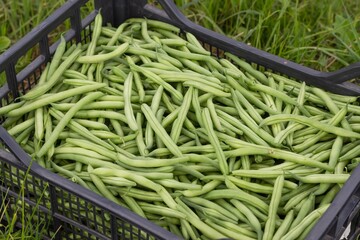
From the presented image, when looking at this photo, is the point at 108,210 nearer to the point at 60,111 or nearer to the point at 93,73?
the point at 60,111

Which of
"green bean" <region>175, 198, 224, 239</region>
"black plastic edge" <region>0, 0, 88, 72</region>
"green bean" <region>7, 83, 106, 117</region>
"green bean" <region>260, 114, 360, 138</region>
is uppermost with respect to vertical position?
"black plastic edge" <region>0, 0, 88, 72</region>

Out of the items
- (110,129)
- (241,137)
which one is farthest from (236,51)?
(110,129)

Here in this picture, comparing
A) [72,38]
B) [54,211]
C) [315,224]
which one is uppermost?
[72,38]

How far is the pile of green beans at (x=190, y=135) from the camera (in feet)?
7.72

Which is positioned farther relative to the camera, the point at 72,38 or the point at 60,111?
the point at 72,38

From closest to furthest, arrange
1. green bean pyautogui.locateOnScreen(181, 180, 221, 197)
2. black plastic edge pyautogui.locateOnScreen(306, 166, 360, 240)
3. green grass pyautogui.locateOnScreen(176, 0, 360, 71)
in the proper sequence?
black plastic edge pyautogui.locateOnScreen(306, 166, 360, 240) → green bean pyautogui.locateOnScreen(181, 180, 221, 197) → green grass pyautogui.locateOnScreen(176, 0, 360, 71)

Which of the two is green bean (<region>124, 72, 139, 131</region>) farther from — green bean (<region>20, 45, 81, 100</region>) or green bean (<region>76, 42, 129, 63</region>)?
green bean (<region>20, 45, 81, 100</region>)

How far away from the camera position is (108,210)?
7.24ft

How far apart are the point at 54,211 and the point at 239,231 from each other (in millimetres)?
583

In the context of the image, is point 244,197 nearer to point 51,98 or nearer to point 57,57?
point 51,98

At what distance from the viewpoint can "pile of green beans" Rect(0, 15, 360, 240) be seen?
2354mm

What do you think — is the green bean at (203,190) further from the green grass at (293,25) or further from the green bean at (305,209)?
the green grass at (293,25)

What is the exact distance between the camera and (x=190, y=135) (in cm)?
255

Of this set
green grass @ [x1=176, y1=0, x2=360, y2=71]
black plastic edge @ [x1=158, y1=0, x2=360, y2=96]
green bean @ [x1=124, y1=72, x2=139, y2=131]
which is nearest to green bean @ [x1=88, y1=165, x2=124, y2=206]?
green bean @ [x1=124, y1=72, x2=139, y2=131]
